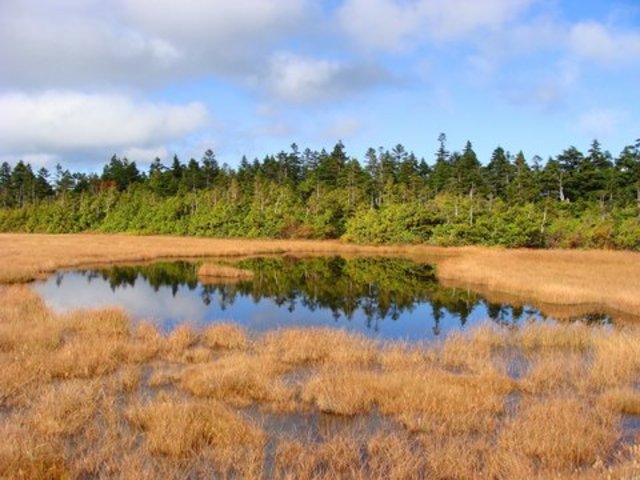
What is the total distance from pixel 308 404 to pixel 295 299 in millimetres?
17104

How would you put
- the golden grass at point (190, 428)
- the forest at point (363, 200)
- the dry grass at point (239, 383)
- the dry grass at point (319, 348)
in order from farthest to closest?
1. the forest at point (363, 200)
2. the dry grass at point (319, 348)
3. the dry grass at point (239, 383)
4. the golden grass at point (190, 428)

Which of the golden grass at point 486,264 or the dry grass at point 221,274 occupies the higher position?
the golden grass at point 486,264

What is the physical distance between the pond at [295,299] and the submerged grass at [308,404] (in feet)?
13.0

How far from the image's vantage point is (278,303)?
86.9 feet

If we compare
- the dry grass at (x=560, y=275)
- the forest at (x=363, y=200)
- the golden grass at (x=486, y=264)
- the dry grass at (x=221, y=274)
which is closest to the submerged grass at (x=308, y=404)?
the dry grass at (x=560, y=275)

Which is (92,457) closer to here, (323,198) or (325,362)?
(325,362)

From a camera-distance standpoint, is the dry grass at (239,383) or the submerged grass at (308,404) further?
the dry grass at (239,383)

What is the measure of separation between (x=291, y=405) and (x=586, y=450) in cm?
524

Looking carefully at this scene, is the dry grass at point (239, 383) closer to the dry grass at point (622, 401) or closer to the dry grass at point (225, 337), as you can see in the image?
the dry grass at point (225, 337)

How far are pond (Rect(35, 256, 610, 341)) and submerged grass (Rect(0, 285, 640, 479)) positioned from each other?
396 centimetres

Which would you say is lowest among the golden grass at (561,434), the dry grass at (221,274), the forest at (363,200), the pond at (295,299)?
the pond at (295,299)

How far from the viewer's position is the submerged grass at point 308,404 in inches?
305

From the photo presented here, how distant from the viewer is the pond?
21.5 meters

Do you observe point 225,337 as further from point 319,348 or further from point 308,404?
point 308,404
